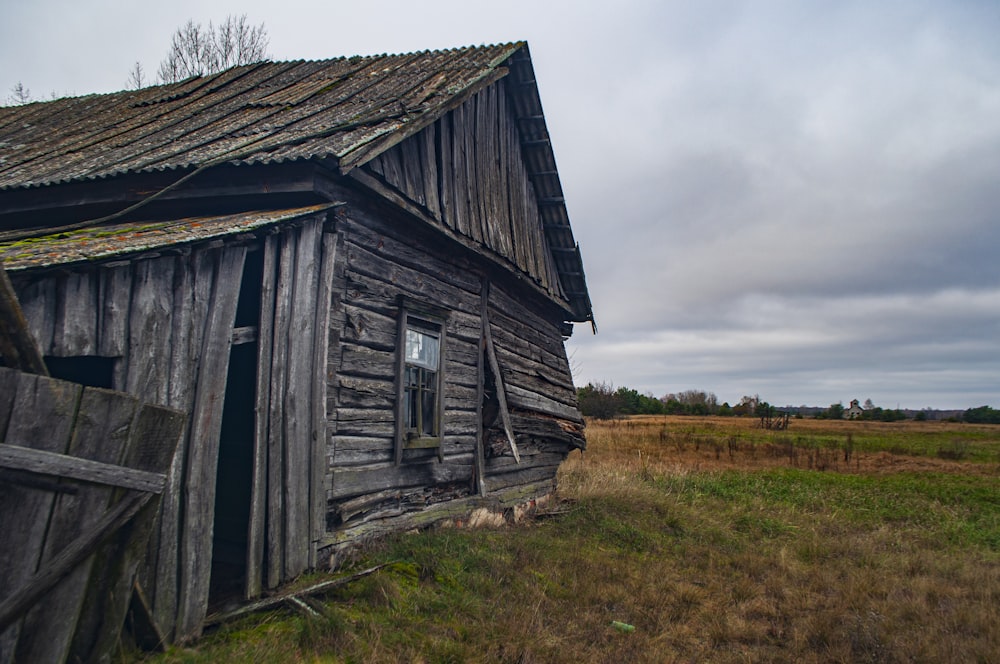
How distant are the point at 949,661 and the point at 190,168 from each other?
722cm

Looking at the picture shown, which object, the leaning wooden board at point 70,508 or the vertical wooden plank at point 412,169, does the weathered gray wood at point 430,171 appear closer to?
the vertical wooden plank at point 412,169

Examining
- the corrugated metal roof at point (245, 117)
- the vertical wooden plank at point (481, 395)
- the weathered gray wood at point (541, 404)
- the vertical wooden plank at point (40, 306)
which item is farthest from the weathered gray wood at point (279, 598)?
the weathered gray wood at point (541, 404)

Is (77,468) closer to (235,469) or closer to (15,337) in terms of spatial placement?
(15,337)

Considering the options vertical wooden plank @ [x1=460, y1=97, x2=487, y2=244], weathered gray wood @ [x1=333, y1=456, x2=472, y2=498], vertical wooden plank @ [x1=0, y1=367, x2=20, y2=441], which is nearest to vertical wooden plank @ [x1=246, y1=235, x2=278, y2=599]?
weathered gray wood @ [x1=333, y1=456, x2=472, y2=498]

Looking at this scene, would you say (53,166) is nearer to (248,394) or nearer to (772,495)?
(248,394)

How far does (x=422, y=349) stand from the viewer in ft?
23.4

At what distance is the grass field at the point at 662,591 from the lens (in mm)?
4340

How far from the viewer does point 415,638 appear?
4312 millimetres

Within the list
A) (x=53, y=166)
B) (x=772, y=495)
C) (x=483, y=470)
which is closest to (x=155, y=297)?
(x=53, y=166)

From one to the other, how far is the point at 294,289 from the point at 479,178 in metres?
4.05

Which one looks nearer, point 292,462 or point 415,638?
point 415,638

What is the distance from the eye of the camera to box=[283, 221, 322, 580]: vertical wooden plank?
16.4 ft

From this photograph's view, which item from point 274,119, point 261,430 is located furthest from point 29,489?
point 274,119

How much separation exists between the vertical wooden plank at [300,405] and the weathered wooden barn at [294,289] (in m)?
0.02
